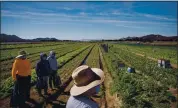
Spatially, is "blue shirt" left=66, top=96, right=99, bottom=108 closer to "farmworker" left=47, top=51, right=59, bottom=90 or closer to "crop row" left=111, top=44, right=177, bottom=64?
"farmworker" left=47, top=51, right=59, bottom=90

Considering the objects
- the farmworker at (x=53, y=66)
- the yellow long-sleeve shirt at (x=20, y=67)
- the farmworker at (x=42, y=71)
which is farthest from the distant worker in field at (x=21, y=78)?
the farmworker at (x=53, y=66)

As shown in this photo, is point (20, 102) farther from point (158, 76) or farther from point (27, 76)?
point (158, 76)

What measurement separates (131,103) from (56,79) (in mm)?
3880

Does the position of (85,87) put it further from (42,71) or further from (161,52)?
(161,52)

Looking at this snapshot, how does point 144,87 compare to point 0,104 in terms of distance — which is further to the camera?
point 144,87

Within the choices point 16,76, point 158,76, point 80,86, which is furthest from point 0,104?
point 158,76

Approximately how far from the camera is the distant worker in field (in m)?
7.72

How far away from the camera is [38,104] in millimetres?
8492

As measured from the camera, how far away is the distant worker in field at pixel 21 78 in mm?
7719

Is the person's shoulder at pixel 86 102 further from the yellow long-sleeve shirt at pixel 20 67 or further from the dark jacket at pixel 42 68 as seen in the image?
the dark jacket at pixel 42 68

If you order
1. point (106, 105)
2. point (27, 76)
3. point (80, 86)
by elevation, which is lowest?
point (106, 105)

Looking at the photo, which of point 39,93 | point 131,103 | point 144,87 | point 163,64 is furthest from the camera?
point 163,64

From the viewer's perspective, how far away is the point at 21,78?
310 inches

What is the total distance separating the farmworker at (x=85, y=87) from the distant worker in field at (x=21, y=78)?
548cm
